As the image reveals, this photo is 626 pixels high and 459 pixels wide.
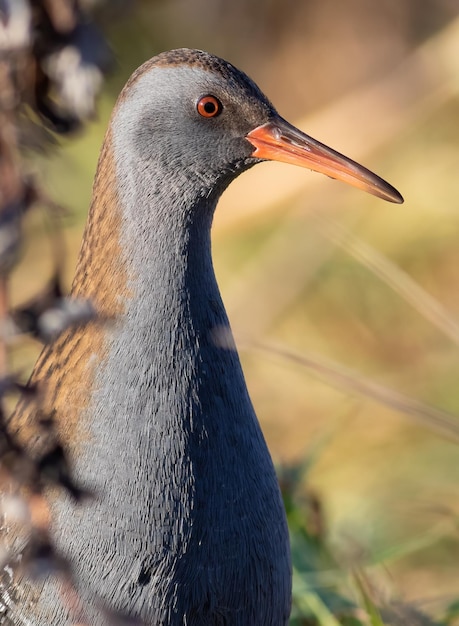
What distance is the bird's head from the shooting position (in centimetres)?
236

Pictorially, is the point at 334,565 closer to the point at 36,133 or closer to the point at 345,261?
the point at 36,133

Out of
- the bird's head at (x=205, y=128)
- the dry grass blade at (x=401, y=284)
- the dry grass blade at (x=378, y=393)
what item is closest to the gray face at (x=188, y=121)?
the bird's head at (x=205, y=128)

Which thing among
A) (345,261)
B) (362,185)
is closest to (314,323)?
(345,261)

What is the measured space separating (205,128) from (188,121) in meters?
0.04

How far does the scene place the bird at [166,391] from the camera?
7.18ft

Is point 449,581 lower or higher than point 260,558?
lower

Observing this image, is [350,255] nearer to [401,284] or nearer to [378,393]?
[401,284]

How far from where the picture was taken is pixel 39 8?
213cm

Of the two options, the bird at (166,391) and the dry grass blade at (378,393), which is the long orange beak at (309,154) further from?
the dry grass blade at (378,393)

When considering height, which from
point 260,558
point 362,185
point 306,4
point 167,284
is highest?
point 306,4

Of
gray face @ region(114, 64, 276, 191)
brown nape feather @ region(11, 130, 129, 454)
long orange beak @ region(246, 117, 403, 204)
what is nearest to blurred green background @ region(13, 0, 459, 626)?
long orange beak @ region(246, 117, 403, 204)

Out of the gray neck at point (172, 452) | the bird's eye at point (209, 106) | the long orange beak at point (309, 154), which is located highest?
the bird's eye at point (209, 106)

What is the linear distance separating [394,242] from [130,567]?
150 inches

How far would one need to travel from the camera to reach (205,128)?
7.91 ft
